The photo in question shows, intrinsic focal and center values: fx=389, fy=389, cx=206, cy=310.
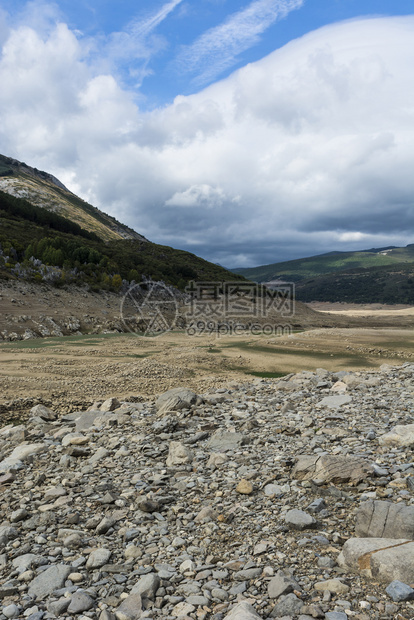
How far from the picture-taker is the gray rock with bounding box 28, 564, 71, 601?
4.00 metres

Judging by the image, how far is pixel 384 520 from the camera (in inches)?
172

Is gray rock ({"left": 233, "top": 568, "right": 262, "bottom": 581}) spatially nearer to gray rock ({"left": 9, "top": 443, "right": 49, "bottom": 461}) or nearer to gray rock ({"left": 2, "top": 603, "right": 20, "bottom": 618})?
gray rock ({"left": 2, "top": 603, "right": 20, "bottom": 618})

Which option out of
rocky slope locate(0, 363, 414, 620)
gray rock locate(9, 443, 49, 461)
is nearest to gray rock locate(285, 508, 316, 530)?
rocky slope locate(0, 363, 414, 620)

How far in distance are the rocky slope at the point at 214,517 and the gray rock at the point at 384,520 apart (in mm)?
14

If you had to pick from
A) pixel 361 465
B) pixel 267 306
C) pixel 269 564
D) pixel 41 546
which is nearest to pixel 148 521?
pixel 41 546

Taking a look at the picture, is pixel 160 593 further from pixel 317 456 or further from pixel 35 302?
pixel 35 302

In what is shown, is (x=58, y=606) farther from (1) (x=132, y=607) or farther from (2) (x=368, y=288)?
(2) (x=368, y=288)

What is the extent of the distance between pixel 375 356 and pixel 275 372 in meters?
7.32

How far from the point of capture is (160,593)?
3.86 meters

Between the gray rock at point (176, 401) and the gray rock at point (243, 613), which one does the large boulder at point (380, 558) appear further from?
the gray rock at point (176, 401)
